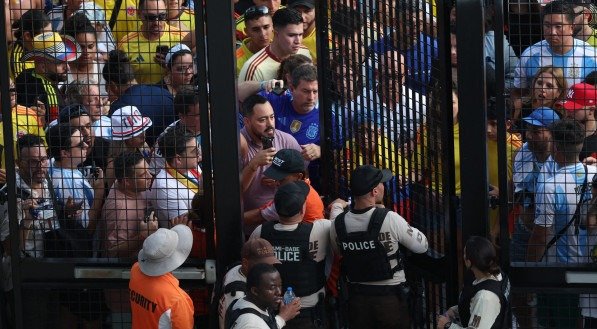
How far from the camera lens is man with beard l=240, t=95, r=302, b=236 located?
732 cm

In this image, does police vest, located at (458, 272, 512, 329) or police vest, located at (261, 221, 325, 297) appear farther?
police vest, located at (261, 221, 325, 297)

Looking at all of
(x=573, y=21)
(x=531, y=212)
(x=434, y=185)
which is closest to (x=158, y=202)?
(x=434, y=185)

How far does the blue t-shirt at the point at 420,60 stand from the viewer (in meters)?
6.71

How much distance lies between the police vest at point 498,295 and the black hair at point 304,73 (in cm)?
223

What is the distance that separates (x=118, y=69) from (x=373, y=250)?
182 centimetres

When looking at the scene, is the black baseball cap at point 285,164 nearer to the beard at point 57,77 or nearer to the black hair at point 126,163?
the black hair at point 126,163

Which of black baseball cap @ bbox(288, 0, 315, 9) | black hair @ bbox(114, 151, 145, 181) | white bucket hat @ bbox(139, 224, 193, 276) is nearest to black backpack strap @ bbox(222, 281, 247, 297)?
white bucket hat @ bbox(139, 224, 193, 276)

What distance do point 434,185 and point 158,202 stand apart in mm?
1633

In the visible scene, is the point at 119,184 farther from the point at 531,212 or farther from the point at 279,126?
the point at 531,212

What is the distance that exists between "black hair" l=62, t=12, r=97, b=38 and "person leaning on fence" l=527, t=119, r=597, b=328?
2.73 metres

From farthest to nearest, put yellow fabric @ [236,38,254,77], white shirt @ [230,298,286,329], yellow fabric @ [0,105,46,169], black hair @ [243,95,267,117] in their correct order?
1. yellow fabric @ [236,38,254,77]
2. black hair @ [243,95,267,117]
3. yellow fabric @ [0,105,46,169]
4. white shirt @ [230,298,286,329]

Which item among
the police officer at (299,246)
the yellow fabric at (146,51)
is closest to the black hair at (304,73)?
the yellow fabric at (146,51)

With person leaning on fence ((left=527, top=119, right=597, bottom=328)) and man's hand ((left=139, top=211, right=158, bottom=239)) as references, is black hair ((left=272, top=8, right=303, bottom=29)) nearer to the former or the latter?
man's hand ((left=139, top=211, right=158, bottom=239))

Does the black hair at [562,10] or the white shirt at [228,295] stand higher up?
the black hair at [562,10]
